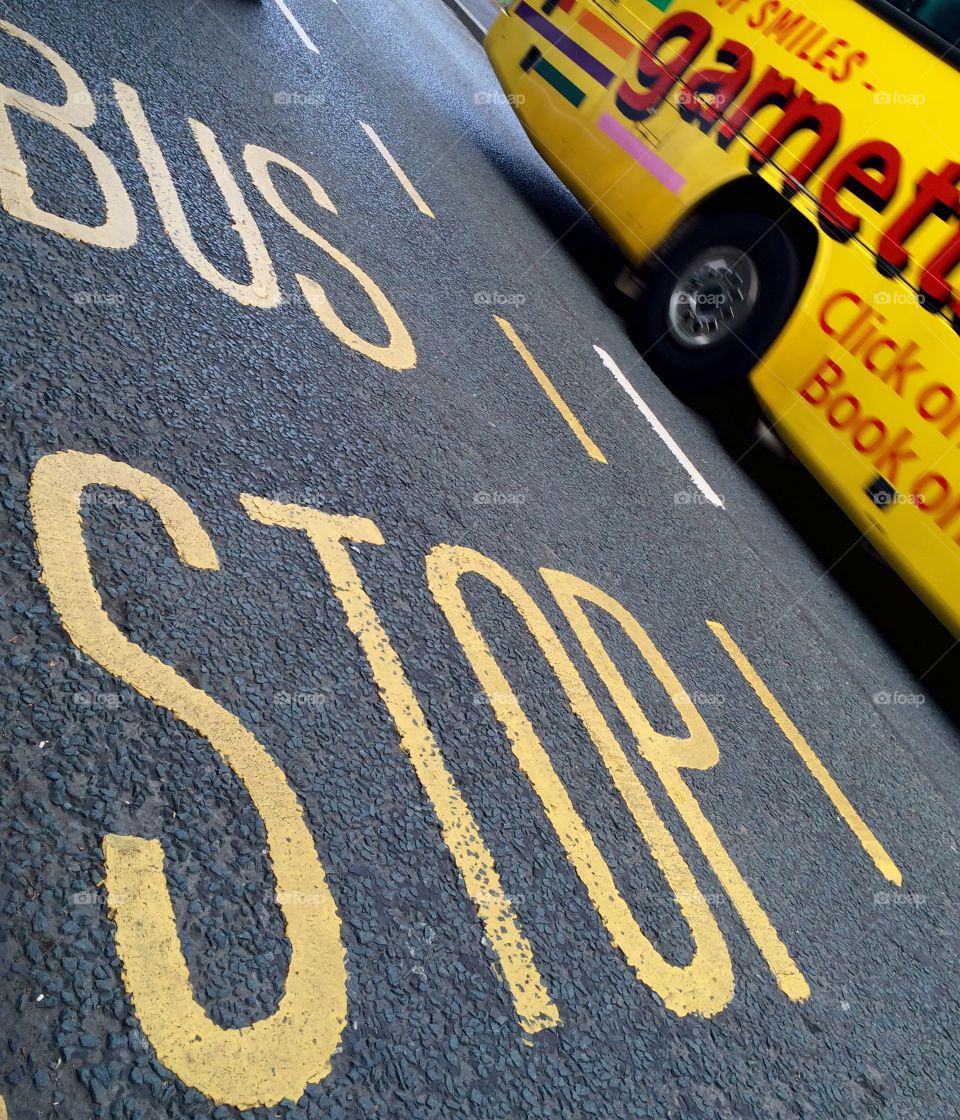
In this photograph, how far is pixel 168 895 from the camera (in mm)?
1842

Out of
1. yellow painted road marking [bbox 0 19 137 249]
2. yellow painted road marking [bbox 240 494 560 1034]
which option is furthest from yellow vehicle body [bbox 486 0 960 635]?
yellow painted road marking [bbox 0 19 137 249]

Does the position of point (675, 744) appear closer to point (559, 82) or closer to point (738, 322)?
point (738, 322)

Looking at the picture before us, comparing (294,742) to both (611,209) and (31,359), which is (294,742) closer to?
(31,359)

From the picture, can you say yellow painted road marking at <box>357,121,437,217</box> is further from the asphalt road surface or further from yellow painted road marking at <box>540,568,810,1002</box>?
yellow painted road marking at <box>540,568,810,1002</box>

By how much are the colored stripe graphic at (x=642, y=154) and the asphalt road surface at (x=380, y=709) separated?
1.40 meters

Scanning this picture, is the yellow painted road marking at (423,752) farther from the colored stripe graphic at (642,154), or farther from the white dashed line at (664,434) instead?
the colored stripe graphic at (642,154)

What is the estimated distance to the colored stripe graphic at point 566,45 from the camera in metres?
6.27

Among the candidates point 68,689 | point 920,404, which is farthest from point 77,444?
point 920,404

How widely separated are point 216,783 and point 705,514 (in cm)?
342

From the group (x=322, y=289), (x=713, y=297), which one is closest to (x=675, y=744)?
(x=322, y=289)

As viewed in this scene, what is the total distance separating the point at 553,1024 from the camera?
208cm

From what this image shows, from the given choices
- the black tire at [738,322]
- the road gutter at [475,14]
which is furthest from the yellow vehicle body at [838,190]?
the road gutter at [475,14]

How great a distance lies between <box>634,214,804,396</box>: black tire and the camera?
5.19m

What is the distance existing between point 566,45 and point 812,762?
5290 mm
